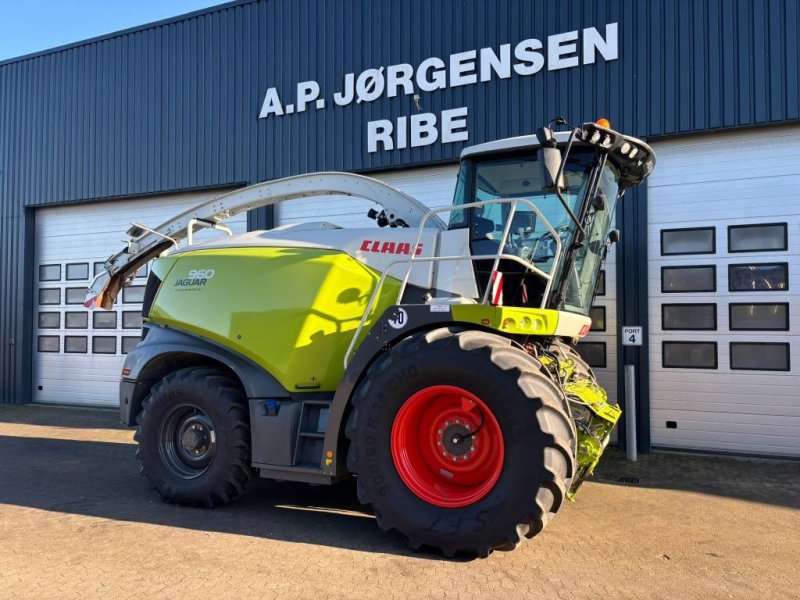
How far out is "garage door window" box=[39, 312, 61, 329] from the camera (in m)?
13.3

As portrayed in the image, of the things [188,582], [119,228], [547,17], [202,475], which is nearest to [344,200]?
[547,17]

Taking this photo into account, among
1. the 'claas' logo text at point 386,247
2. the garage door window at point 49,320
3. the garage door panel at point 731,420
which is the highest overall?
the 'claas' logo text at point 386,247

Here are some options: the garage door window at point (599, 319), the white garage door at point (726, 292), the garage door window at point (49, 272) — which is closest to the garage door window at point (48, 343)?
the garage door window at point (49, 272)

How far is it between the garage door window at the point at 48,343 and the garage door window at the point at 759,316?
41.8 ft

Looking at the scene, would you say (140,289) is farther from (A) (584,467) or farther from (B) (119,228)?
(A) (584,467)

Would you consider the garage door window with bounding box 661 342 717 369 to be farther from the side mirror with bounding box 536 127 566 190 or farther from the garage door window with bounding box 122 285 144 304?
the garage door window with bounding box 122 285 144 304

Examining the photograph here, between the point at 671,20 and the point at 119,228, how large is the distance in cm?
1074

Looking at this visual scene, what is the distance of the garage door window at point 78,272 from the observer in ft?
42.9

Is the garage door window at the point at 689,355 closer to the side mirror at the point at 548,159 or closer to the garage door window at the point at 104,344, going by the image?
the side mirror at the point at 548,159

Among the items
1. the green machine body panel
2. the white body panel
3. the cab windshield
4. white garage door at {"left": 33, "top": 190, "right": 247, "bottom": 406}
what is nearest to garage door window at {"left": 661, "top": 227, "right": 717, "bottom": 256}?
the cab windshield

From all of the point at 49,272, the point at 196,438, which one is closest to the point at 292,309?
the point at 196,438

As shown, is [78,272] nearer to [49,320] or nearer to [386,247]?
[49,320]

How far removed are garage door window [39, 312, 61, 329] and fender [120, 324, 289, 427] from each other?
27.2ft

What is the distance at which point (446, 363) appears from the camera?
4.34 meters
